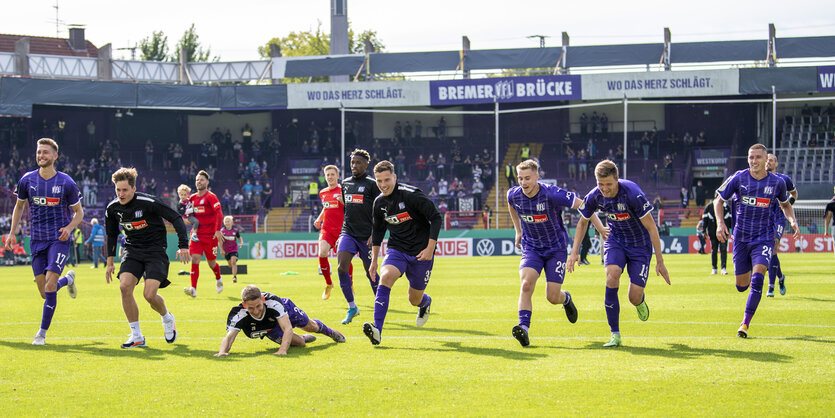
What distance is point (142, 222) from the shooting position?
416 inches

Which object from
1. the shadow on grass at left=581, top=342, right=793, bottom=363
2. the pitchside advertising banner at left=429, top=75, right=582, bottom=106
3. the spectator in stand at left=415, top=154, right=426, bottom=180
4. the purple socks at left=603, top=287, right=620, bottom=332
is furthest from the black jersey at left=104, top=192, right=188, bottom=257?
the spectator in stand at left=415, top=154, right=426, bottom=180

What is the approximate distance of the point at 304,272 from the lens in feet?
87.0

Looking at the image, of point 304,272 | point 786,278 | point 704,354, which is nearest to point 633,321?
point 704,354

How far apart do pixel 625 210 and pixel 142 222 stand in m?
5.71

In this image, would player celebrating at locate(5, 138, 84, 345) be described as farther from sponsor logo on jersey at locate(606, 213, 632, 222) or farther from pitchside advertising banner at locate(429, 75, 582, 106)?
pitchside advertising banner at locate(429, 75, 582, 106)

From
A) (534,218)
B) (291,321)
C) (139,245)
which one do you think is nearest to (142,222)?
(139,245)

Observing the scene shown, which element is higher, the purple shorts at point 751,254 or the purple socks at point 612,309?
the purple shorts at point 751,254

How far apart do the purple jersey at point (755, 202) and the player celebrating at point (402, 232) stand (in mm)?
4006

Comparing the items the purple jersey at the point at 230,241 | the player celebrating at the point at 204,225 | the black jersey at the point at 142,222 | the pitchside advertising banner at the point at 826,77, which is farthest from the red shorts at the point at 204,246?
the pitchside advertising banner at the point at 826,77

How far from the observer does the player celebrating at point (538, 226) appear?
1012 cm

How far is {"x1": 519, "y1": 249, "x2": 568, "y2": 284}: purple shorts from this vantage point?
1035cm

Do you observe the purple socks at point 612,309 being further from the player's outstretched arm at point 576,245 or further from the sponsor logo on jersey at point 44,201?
the sponsor logo on jersey at point 44,201

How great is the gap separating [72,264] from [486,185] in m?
20.8

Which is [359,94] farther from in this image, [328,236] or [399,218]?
[399,218]
